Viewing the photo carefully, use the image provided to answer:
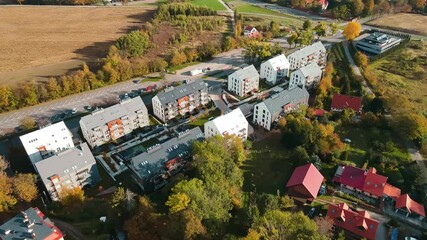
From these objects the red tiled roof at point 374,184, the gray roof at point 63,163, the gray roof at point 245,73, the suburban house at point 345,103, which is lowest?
the red tiled roof at point 374,184

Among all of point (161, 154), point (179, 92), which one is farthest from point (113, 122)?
point (179, 92)

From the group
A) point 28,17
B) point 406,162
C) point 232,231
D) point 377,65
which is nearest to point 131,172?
point 232,231

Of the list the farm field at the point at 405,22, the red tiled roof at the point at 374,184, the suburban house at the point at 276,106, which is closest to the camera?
the red tiled roof at the point at 374,184

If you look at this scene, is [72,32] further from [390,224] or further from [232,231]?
[390,224]

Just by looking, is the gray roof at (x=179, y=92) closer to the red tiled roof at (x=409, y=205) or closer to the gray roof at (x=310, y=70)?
the gray roof at (x=310, y=70)

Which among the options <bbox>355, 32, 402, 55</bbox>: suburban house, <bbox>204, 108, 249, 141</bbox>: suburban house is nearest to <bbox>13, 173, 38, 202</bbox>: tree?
<bbox>204, 108, 249, 141</bbox>: suburban house

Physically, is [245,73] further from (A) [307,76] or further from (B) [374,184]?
(B) [374,184]

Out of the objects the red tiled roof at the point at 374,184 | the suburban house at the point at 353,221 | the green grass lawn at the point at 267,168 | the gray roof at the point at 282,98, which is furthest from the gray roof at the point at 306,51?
the suburban house at the point at 353,221
